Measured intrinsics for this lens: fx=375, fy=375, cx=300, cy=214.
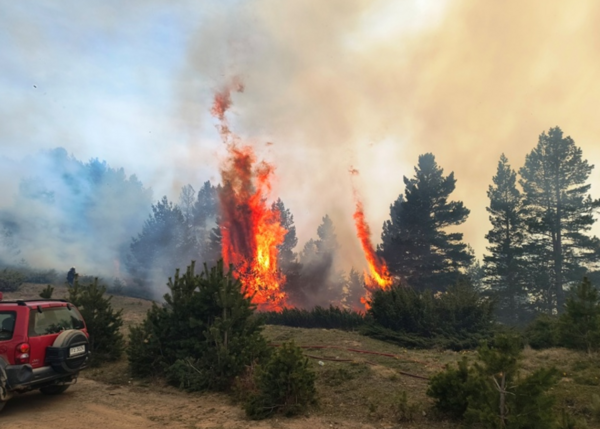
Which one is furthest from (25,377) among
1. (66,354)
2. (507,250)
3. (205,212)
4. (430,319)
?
(205,212)

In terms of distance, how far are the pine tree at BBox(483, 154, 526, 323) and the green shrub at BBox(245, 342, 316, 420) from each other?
3966cm

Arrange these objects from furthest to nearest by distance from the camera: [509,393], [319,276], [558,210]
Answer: [319,276] → [558,210] → [509,393]

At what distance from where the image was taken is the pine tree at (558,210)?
39062 mm

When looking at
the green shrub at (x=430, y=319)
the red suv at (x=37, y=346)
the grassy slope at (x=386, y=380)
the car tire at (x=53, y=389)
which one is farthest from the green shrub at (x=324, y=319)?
the red suv at (x=37, y=346)

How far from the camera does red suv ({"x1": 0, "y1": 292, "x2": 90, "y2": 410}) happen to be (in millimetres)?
7879

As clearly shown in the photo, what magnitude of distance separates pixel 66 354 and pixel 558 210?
46.4m

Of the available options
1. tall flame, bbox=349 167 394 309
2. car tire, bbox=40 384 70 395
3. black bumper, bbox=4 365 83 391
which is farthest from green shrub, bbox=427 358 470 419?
tall flame, bbox=349 167 394 309

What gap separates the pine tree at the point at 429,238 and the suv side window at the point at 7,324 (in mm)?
38176

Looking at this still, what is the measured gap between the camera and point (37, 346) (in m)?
8.30

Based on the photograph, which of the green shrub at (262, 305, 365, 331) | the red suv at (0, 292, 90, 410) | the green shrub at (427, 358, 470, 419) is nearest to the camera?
the green shrub at (427, 358, 470, 419)

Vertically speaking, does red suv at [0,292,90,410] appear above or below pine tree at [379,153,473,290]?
below

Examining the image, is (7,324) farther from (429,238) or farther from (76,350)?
(429,238)

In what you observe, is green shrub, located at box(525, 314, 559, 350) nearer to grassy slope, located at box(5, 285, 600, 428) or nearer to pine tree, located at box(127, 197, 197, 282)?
grassy slope, located at box(5, 285, 600, 428)

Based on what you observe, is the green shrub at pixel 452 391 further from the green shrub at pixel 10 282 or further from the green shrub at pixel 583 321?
the green shrub at pixel 10 282
